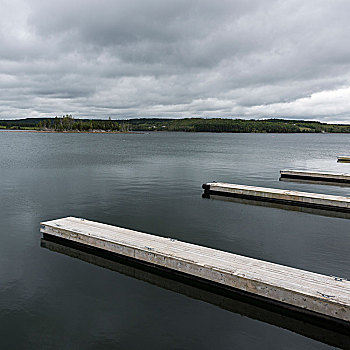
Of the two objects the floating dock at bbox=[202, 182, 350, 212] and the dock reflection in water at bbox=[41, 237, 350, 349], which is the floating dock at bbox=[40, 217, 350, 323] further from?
the floating dock at bbox=[202, 182, 350, 212]

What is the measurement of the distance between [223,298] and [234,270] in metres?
0.91

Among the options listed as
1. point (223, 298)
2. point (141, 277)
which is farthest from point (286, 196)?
point (141, 277)

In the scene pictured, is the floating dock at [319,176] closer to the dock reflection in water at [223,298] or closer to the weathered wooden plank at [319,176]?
the weathered wooden plank at [319,176]

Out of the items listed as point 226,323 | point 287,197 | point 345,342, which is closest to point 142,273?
point 226,323

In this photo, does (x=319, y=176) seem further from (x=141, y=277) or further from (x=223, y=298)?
(x=141, y=277)

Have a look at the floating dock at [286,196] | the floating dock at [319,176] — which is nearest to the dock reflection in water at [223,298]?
the floating dock at [286,196]

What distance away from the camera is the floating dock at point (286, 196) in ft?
69.6

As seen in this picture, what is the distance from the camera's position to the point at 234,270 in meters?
9.90

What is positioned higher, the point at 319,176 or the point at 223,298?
the point at 319,176

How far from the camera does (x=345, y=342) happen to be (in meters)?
8.05

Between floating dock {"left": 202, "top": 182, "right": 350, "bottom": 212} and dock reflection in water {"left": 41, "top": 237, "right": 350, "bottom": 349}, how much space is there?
14065 mm

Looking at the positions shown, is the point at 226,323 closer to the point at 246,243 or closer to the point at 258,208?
the point at 246,243

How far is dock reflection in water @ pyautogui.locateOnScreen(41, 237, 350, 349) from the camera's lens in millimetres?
8328

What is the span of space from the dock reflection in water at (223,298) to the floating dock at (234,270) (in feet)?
0.75
